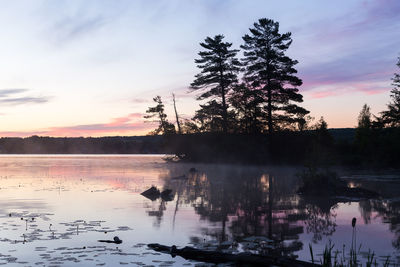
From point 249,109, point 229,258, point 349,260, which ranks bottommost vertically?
point 349,260

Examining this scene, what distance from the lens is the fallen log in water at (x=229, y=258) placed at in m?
9.04

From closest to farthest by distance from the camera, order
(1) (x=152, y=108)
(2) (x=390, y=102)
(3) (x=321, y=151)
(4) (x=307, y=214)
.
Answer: (4) (x=307, y=214) < (3) (x=321, y=151) < (2) (x=390, y=102) < (1) (x=152, y=108)

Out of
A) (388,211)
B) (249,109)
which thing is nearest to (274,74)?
(249,109)

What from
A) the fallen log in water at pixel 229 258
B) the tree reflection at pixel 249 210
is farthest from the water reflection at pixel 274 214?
the fallen log in water at pixel 229 258

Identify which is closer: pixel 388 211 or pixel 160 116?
pixel 388 211

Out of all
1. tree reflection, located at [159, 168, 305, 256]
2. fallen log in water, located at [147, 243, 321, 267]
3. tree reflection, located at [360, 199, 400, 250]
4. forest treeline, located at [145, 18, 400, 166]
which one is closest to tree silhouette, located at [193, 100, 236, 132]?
forest treeline, located at [145, 18, 400, 166]

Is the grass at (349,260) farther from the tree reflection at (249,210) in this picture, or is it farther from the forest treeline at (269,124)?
the forest treeline at (269,124)

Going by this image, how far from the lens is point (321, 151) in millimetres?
28641

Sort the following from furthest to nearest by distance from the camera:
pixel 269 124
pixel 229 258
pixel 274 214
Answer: pixel 269 124, pixel 274 214, pixel 229 258

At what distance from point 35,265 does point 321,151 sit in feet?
72.1

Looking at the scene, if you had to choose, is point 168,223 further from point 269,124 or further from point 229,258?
point 269,124

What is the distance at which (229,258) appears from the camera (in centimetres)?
984

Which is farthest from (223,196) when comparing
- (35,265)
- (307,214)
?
(35,265)

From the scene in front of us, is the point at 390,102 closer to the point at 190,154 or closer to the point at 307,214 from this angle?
the point at 190,154
